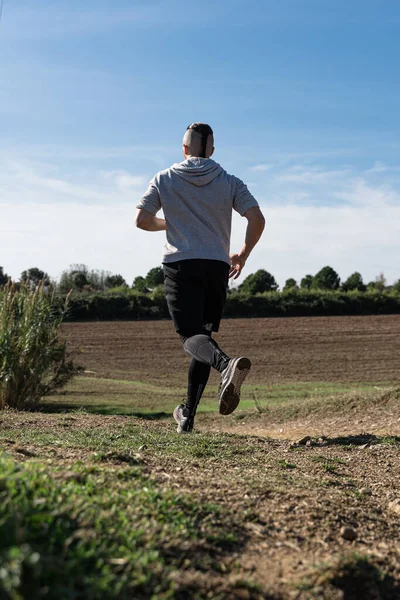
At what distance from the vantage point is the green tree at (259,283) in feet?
143

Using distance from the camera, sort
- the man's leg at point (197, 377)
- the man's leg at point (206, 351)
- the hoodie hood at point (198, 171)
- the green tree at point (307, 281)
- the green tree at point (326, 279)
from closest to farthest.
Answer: the man's leg at point (206, 351) → the hoodie hood at point (198, 171) → the man's leg at point (197, 377) → the green tree at point (326, 279) → the green tree at point (307, 281)

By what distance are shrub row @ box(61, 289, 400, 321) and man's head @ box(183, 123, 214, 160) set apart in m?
26.9

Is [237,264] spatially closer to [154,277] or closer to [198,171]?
[198,171]

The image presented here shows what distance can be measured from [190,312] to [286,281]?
4511cm

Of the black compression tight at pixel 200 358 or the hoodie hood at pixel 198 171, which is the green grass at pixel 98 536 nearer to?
the black compression tight at pixel 200 358

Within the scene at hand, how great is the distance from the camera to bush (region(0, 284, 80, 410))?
10219mm

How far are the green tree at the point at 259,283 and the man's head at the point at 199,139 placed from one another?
123ft

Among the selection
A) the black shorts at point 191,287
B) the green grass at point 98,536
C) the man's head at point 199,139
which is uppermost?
the man's head at point 199,139

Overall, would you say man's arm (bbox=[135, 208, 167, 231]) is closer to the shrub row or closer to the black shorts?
the black shorts

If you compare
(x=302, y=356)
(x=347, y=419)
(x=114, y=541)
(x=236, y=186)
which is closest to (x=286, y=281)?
(x=302, y=356)

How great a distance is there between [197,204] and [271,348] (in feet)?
70.7

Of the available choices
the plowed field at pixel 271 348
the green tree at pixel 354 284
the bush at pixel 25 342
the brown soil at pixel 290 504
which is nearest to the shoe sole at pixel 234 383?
the brown soil at pixel 290 504

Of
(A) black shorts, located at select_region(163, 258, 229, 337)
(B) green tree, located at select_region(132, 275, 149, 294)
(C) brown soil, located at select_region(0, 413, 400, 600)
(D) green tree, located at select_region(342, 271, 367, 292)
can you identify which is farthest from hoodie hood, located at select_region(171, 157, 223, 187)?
(D) green tree, located at select_region(342, 271, 367, 292)

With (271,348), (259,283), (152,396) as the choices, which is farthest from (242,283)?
(152,396)
